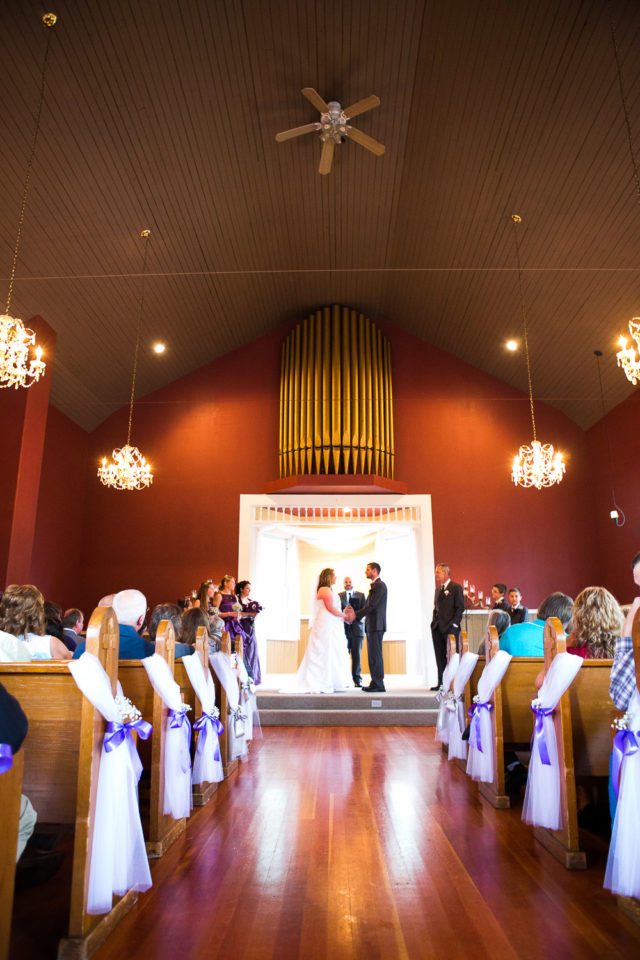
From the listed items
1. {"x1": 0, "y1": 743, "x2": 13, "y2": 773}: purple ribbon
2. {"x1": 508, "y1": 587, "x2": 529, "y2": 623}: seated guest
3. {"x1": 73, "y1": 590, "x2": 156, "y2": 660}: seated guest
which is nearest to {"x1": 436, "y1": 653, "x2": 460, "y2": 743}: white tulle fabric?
{"x1": 508, "y1": 587, "x2": 529, "y2": 623}: seated guest

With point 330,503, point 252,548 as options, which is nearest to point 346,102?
point 330,503

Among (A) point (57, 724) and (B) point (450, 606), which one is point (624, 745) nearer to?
(A) point (57, 724)

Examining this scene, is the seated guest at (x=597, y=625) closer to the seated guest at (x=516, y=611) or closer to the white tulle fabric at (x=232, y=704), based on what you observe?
the white tulle fabric at (x=232, y=704)

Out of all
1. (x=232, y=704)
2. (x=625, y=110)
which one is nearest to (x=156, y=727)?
(x=232, y=704)

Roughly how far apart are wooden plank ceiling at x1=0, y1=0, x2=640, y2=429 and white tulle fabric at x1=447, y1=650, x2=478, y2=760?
4.34m

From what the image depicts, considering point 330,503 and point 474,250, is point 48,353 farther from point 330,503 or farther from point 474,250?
point 474,250

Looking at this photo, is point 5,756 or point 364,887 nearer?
point 5,756

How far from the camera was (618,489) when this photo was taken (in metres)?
8.15

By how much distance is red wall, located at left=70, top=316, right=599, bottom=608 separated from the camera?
343 inches

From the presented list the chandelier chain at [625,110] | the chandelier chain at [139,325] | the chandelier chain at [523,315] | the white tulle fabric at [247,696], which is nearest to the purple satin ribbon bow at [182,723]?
the white tulle fabric at [247,696]

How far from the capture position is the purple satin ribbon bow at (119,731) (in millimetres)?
2016

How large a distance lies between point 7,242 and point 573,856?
6.17m

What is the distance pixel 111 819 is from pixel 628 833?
5.19 feet

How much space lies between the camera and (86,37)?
4730 mm
